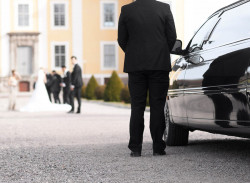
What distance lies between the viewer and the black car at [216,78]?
18.1ft

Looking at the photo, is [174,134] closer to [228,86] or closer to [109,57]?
[228,86]

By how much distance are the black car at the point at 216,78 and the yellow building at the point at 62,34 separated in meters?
39.9

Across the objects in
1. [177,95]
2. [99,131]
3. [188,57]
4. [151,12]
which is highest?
[151,12]

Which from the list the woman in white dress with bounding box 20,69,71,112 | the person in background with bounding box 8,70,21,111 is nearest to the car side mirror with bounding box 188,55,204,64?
the woman in white dress with bounding box 20,69,71,112

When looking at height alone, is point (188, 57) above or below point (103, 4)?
below

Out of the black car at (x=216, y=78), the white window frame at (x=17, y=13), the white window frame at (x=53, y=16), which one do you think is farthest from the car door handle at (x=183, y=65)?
the white window frame at (x=53, y=16)

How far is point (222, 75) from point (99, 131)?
593 cm

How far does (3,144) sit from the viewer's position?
891cm

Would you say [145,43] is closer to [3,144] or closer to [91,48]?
[3,144]

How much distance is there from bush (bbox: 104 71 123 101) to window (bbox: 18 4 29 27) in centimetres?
2002

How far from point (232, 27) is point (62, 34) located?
42.6m

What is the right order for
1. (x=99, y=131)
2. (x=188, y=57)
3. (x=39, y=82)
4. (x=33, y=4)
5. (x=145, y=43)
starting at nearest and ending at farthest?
(x=145, y=43) < (x=188, y=57) < (x=99, y=131) < (x=39, y=82) < (x=33, y=4)

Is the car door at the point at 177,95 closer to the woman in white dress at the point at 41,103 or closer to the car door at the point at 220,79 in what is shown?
the car door at the point at 220,79

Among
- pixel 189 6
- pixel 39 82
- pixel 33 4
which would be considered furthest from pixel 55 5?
pixel 189 6
